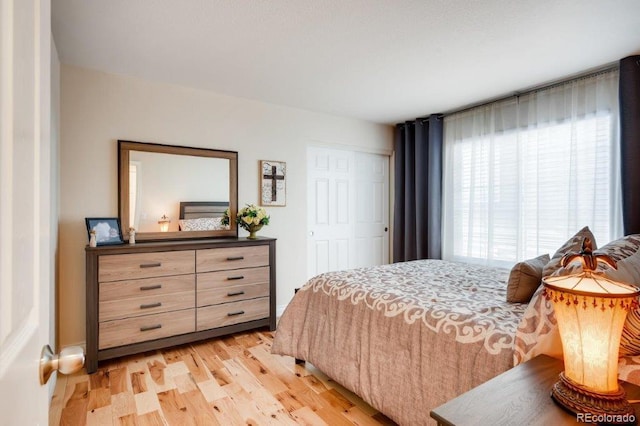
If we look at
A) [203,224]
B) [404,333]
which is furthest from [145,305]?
[404,333]

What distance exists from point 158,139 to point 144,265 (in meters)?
1.20

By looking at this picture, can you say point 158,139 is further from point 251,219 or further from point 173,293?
point 173,293

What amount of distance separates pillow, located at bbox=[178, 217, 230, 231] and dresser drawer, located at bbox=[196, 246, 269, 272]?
16.9 inches

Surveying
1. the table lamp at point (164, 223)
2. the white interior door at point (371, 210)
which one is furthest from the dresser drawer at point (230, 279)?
the white interior door at point (371, 210)

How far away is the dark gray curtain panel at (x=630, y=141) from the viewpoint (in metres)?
2.63

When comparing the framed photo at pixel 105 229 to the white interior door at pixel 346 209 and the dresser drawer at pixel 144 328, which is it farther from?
the white interior door at pixel 346 209

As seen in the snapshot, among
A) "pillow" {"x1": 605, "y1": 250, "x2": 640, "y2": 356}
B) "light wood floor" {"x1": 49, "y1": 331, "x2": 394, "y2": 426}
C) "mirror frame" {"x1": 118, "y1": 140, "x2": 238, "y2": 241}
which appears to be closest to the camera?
"pillow" {"x1": 605, "y1": 250, "x2": 640, "y2": 356}

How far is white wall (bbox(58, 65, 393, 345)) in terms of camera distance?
2.77 metres

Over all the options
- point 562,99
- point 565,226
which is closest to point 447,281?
point 565,226

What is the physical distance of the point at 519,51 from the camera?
254 cm

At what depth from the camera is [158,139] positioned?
3.15 meters

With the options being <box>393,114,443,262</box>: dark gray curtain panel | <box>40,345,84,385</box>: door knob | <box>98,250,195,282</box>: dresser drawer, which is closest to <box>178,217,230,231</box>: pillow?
<box>98,250,195,282</box>: dresser drawer

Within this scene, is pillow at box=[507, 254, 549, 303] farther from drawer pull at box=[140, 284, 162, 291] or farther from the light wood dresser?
drawer pull at box=[140, 284, 162, 291]

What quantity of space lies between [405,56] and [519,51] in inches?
33.4
